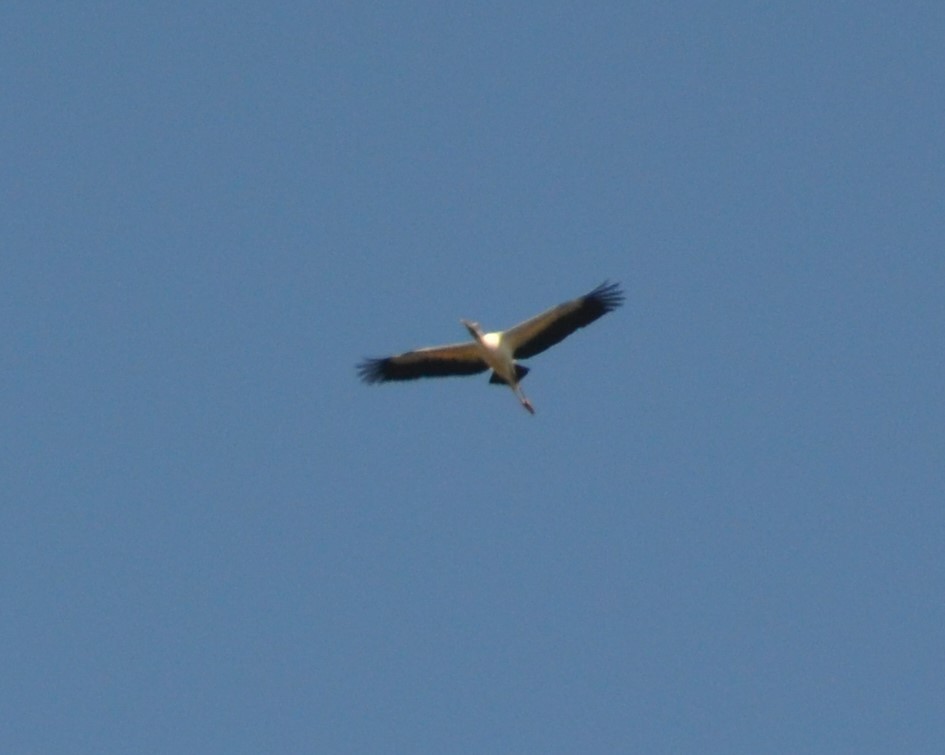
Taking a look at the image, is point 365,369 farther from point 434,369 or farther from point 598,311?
point 598,311

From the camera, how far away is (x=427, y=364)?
36875 millimetres

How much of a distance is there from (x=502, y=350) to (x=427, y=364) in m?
1.49

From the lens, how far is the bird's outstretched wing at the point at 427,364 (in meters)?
36.5

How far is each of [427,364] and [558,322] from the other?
91.0 inches

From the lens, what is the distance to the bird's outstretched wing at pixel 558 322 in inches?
1393

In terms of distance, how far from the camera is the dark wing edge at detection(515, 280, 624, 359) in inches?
1393

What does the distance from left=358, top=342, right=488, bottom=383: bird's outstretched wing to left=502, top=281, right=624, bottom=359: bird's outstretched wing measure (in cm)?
80

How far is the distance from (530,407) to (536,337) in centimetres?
112

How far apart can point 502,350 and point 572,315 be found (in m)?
1.12

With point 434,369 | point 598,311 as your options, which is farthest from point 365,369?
point 598,311

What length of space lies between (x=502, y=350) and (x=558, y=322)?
2.95 feet

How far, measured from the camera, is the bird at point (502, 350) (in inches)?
1394

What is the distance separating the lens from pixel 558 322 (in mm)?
35594

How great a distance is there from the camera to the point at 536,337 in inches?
1407
